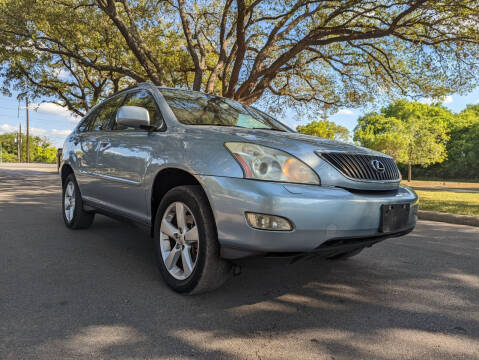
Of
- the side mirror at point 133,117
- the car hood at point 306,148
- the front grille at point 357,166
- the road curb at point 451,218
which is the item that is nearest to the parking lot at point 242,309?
the car hood at point 306,148

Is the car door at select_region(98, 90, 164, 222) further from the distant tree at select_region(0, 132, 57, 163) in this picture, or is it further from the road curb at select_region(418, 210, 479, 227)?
the distant tree at select_region(0, 132, 57, 163)

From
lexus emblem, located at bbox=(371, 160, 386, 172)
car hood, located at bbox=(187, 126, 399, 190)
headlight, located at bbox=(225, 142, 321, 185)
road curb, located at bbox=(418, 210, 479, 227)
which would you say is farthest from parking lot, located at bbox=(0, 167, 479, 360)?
road curb, located at bbox=(418, 210, 479, 227)

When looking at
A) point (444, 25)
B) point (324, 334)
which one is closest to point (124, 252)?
point (324, 334)

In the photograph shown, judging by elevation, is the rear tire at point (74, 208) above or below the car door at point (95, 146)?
below

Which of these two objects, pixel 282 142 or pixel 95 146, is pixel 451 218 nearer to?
pixel 282 142

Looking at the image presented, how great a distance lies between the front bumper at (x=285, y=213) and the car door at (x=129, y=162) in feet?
3.19

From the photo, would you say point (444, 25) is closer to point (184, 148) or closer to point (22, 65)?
point (184, 148)

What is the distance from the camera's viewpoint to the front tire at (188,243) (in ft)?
7.94

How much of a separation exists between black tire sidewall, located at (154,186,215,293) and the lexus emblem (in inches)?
49.4

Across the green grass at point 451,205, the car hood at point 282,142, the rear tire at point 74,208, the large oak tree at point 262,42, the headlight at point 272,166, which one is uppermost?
the large oak tree at point 262,42

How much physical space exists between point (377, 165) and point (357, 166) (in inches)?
10.7

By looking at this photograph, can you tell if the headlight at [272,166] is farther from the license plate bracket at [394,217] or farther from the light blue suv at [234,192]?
the license plate bracket at [394,217]

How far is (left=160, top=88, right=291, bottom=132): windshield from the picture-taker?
3.20m

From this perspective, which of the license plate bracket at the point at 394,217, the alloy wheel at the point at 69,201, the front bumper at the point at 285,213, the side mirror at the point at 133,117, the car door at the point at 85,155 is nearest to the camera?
the front bumper at the point at 285,213
